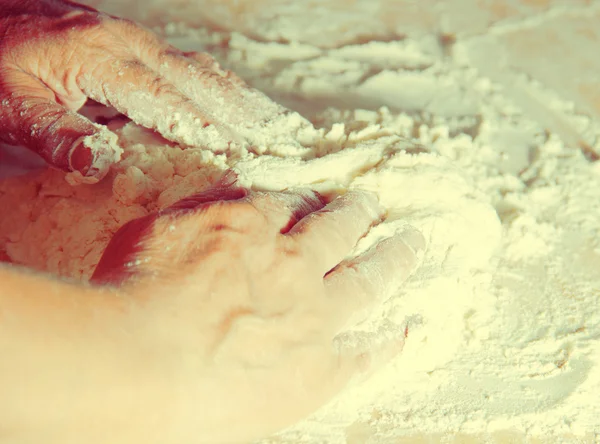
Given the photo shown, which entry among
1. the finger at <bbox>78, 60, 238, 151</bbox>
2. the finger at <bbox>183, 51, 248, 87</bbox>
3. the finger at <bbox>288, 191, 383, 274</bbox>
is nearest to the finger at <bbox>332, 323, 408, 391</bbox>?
the finger at <bbox>288, 191, 383, 274</bbox>

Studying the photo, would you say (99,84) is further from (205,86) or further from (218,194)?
(218,194)

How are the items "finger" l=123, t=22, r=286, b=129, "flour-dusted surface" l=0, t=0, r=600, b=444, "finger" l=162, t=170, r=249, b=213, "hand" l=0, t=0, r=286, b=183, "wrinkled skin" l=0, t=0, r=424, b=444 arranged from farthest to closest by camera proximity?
"finger" l=123, t=22, r=286, b=129, "hand" l=0, t=0, r=286, b=183, "flour-dusted surface" l=0, t=0, r=600, b=444, "finger" l=162, t=170, r=249, b=213, "wrinkled skin" l=0, t=0, r=424, b=444

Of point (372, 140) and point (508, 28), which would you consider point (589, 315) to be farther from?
point (508, 28)

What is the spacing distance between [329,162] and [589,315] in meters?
0.77

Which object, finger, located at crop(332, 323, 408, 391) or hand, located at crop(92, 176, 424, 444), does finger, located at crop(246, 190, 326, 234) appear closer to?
hand, located at crop(92, 176, 424, 444)

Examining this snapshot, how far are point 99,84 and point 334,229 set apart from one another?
0.82 metres

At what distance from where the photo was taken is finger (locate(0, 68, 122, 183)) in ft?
4.30

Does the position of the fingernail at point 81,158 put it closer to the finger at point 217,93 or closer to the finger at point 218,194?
the finger at point 218,194

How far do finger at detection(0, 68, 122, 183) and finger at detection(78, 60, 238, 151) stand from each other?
6.1 inches

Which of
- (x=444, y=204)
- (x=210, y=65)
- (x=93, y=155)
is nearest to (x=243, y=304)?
(x=93, y=155)

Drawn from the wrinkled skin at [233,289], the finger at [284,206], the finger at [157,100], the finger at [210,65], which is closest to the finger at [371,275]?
the wrinkled skin at [233,289]

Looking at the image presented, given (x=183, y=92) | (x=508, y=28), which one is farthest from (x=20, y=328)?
(x=508, y=28)

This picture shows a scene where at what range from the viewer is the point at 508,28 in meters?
2.41

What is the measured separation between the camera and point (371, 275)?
1.20m
